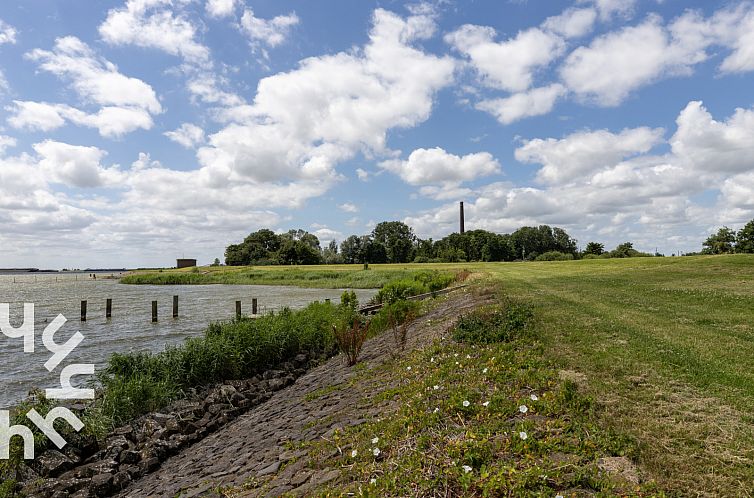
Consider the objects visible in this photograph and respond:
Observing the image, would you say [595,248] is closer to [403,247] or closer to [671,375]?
[403,247]

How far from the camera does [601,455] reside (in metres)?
3.65

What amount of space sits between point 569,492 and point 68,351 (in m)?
17.4

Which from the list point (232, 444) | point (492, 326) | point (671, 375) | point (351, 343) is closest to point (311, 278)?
point (351, 343)

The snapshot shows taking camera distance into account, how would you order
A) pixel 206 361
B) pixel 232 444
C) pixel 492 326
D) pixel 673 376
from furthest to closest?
1. pixel 206 361
2. pixel 492 326
3. pixel 232 444
4. pixel 673 376

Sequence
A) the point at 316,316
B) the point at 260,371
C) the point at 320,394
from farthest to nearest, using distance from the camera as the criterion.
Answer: the point at 316,316, the point at 260,371, the point at 320,394

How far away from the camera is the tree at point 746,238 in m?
53.2

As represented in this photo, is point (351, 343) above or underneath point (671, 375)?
underneath

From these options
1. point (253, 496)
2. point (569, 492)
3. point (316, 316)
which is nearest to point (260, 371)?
point (316, 316)

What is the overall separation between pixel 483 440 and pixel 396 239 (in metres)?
108

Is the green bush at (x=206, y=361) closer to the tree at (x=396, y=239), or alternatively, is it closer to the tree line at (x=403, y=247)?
the tree line at (x=403, y=247)

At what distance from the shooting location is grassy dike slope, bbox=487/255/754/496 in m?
3.58

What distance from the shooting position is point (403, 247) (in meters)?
110

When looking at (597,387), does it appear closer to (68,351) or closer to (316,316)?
(316,316)

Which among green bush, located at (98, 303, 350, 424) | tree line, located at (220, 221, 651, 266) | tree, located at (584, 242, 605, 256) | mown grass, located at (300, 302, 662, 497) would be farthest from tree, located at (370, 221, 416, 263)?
mown grass, located at (300, 302, 662, 497)
